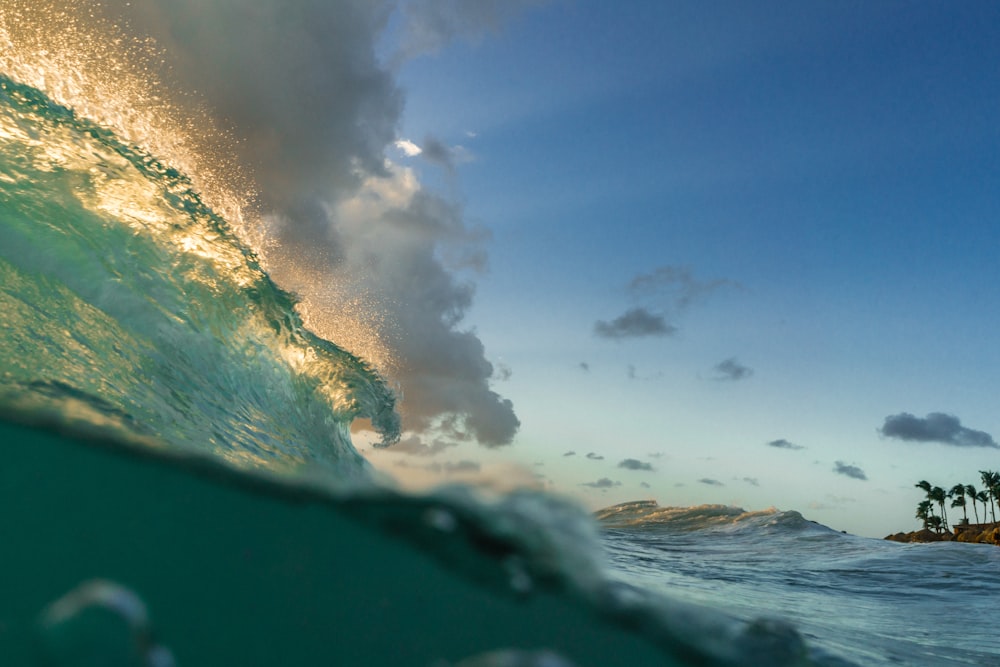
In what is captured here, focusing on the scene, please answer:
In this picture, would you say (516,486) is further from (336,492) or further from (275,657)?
(275,657)

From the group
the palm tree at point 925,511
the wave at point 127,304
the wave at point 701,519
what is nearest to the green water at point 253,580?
the wave at point 127,304

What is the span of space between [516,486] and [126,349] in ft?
15.2

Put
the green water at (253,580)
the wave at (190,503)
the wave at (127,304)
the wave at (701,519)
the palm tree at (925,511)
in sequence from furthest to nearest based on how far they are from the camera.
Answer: the palm tree at (925,511)
the wave at (701,519)
the wave at (127,304)
the wave at (190,503)
the green water at (253,580)

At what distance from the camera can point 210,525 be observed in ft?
15.8

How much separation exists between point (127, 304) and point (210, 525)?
3.26 metres

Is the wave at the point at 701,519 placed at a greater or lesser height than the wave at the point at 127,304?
lesser

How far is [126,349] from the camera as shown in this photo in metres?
6.36

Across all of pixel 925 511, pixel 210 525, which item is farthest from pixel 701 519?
pixel 925 511

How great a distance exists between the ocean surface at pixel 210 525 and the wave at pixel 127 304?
0.08ft

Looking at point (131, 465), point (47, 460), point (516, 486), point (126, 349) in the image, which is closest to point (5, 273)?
point (126, 349)

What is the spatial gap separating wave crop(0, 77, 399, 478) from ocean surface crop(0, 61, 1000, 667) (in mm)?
25

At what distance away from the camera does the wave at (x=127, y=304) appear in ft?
18.4

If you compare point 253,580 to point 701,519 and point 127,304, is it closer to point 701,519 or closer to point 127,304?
point 127,304

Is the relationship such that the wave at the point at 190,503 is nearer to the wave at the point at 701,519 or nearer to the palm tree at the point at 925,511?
the wave at the point at 701,519
